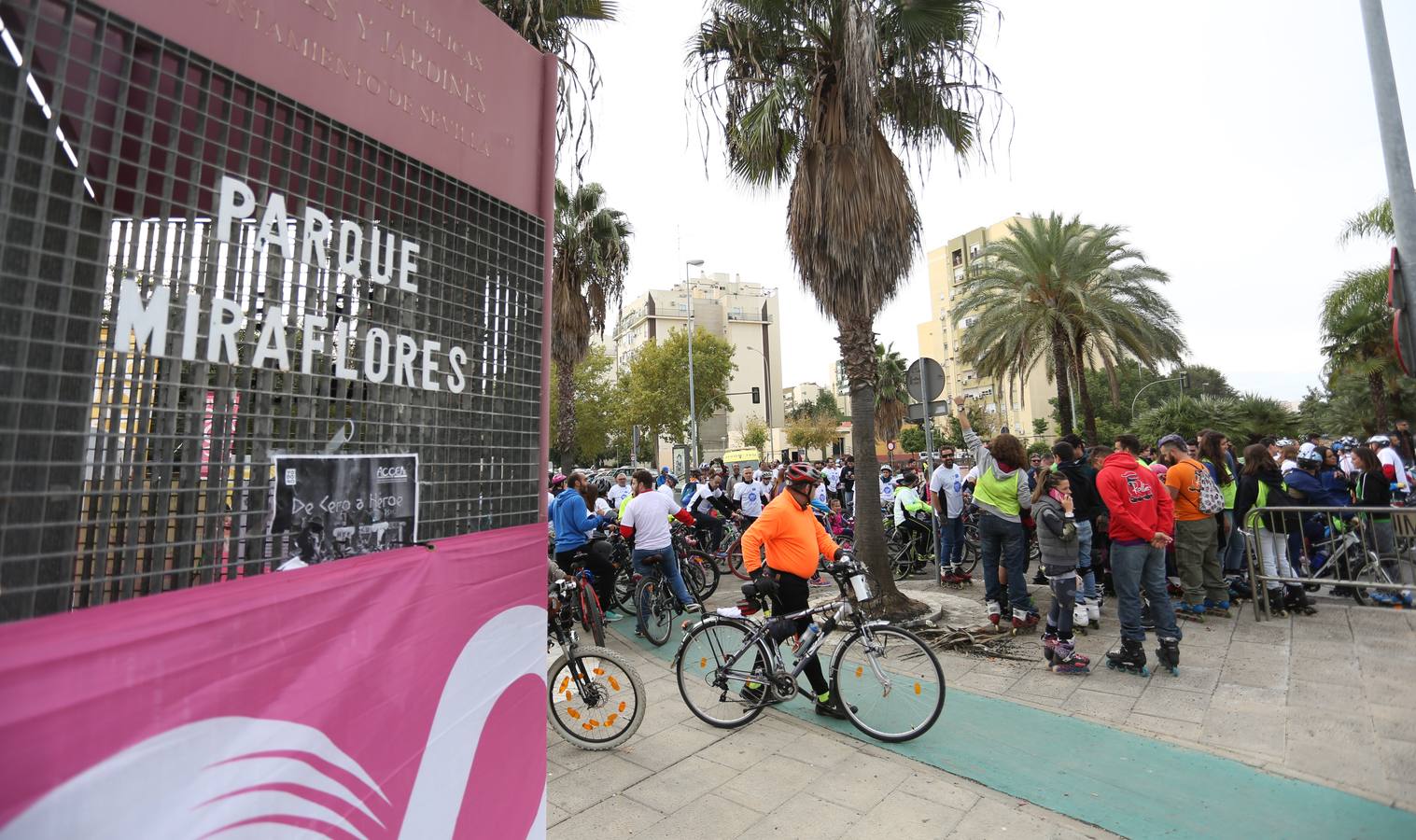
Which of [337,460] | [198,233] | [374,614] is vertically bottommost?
[374,614]

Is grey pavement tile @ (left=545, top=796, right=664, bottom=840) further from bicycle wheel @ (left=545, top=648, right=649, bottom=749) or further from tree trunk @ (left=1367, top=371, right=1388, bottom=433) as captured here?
tree trunk @ (left=1367, top=371, right=1388, bottom=433)

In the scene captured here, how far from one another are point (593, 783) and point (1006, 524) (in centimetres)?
515

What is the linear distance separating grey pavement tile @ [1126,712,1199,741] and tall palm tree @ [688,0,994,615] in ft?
9.47

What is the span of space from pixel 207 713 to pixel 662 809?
2825mm

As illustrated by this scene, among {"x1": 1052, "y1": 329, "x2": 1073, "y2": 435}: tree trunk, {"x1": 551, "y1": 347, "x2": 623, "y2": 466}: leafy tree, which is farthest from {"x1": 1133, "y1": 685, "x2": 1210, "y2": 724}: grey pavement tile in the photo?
{"x1": 551, "y1": 347, "x2": 623, "y2": 466}: leafy tree

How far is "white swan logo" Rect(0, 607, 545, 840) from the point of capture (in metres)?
1.27

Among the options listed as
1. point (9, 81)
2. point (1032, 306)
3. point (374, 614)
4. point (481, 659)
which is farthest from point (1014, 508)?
point (1032, 306)

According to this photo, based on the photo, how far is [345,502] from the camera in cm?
196

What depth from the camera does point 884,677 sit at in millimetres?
4629

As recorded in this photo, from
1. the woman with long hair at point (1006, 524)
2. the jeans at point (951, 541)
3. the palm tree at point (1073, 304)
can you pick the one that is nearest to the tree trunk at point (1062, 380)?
the palm tree at point (1073, 304)

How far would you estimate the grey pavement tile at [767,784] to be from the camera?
376 cm

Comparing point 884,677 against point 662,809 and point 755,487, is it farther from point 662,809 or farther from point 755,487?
point 755,487

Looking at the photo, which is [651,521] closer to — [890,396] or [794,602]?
[794,602]

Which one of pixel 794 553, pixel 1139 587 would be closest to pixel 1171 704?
pixel 1139 587
